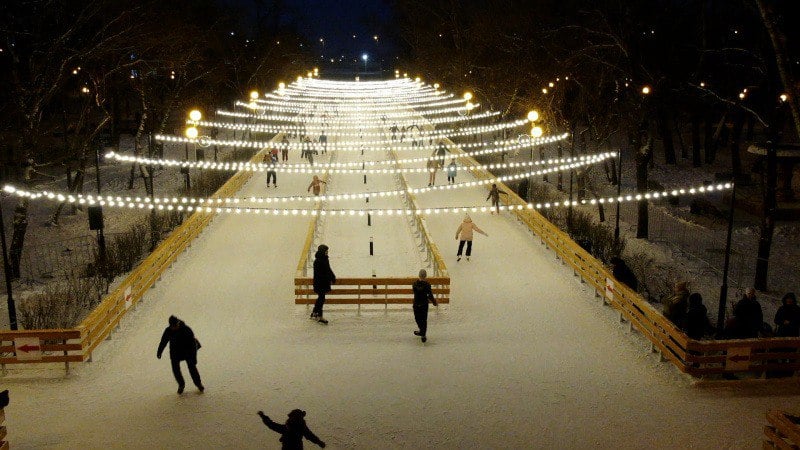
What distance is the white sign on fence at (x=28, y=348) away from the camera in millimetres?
9938

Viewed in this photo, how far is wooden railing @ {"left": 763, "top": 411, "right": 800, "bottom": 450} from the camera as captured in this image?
704 cm

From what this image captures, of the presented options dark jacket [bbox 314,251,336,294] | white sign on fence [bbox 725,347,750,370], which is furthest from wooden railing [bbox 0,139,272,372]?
white sign on fence [bbox 725,347,750,370]

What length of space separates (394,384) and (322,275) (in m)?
3.00

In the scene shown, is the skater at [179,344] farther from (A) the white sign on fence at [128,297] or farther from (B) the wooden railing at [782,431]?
(B) the wooden railing at [782,431]

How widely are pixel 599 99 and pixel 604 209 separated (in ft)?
14.3

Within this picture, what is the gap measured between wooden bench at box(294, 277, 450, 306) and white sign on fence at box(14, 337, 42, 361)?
4.55 meters

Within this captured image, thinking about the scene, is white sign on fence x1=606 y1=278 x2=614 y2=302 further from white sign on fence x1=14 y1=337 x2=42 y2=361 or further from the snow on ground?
white sign on fence x1=14 y1=337 x2=42 y2=361

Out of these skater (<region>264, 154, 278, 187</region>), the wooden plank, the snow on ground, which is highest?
skater (<region>264, 154, 278, 187</region>)

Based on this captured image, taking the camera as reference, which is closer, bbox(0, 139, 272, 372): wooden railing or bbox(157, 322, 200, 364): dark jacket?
bbox(157, 322, 200, 364): dark jacket

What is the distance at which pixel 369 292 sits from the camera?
42.4 feet

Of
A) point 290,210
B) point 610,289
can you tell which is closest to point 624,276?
point 610,289

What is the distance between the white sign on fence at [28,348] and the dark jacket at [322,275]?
14.6ft

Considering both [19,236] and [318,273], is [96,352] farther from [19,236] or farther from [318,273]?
[19,236]

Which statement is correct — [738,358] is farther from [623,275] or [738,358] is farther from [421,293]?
[421,293]
